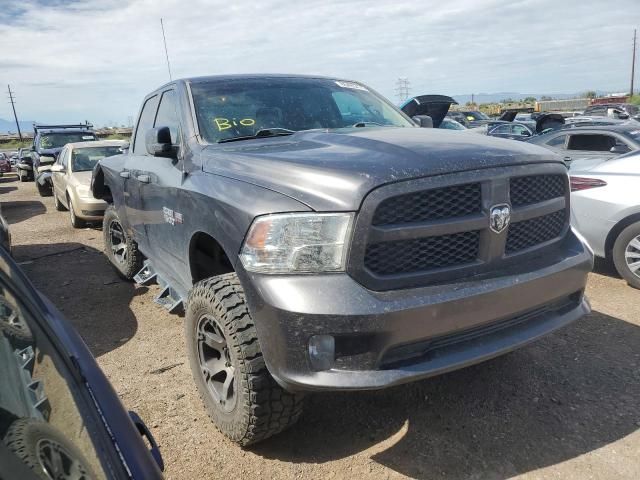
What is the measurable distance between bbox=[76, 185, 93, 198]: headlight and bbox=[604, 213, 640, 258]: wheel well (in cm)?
765

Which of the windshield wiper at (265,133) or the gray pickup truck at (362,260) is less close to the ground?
the windshield wiper at (265,133)

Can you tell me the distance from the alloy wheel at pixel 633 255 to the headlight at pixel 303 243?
3941mm

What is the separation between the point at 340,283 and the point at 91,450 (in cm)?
113

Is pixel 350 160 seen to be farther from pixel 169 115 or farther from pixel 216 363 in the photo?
pixel 169 115

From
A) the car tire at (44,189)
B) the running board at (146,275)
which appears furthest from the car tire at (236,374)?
the car tire at (44,189)

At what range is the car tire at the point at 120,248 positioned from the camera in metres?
5.15

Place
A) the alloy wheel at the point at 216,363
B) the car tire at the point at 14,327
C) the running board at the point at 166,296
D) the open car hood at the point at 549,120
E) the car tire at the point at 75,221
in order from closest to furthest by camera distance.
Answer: the car tire at the point at 14,327 < the alloy wheel at the point at 216,363 < the running board at the point at 166,296 < the car tire at the point at 75,221 < the open car hood at the point at 549,120

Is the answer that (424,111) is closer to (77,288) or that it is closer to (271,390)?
(271,390)

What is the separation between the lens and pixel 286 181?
231 cm

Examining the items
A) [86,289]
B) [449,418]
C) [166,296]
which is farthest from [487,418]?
[86,289]

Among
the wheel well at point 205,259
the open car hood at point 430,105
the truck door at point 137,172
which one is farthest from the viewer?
the open car hood at point 430,105

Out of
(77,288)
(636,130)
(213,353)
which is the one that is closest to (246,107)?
(213,353)

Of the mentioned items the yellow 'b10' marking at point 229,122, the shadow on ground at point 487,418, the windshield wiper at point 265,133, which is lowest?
the shadow on ground at point 487,418

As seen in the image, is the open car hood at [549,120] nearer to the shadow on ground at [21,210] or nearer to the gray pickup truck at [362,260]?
the gray pickup truck at [362,260]
